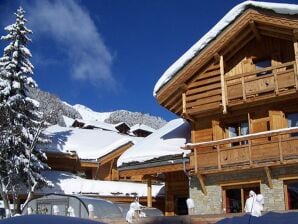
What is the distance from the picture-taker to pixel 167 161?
57.2 ft

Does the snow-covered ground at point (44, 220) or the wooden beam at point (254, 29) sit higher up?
the wooden beam at point (254, 29)

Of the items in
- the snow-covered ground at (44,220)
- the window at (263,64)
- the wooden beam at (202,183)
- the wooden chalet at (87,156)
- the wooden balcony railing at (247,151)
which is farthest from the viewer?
the wooden chalet at (87,156)

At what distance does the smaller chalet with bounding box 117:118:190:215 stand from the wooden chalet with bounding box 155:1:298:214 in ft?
3.44

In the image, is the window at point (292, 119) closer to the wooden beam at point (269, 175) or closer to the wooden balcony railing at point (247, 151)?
the wooden balcony railing at point (247, 151)

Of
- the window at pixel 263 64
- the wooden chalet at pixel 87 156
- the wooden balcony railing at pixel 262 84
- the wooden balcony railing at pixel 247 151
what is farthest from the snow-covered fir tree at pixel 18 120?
the window at pixel 263 64

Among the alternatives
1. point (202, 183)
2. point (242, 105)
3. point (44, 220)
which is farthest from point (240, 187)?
point (44, 220)

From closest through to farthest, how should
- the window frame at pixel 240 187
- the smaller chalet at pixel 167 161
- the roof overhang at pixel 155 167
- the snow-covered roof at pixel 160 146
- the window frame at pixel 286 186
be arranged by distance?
the window frame at pixel 286 186 < the window frame at pixel 240 187 < the roof overhang at pixel 155 167 < the smaller chalet at pixel 167 161 < the snow-covered roof at pixel 160 146

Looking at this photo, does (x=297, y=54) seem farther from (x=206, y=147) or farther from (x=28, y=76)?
(x=28, y=76)

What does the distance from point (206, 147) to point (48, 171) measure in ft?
46.1

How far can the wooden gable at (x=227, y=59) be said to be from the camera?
16.0 metres

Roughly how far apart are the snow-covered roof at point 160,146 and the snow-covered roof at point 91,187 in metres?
6.35

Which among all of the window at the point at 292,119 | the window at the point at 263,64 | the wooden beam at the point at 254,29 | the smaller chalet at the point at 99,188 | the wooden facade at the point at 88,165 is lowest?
the smaller chalet at the point at 99,188

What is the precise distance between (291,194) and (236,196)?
2.01 meters

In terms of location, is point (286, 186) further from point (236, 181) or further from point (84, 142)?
point (84, 142)
